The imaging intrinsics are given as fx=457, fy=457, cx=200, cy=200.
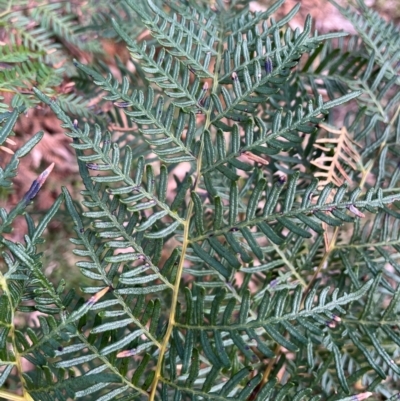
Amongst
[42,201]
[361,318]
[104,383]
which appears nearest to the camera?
[104,383]

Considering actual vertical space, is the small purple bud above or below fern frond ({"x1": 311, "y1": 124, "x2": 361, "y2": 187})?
above

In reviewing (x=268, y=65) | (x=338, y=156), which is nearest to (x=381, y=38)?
(x=338, y=156)

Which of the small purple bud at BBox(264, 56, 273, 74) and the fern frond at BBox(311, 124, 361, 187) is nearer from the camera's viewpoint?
the small purple bud at BBox(264, 56, 273, 74)

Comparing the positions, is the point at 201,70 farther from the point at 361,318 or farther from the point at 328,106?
the point at 361,318

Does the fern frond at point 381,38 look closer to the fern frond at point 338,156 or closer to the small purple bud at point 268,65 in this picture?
the fern frond at point 338,156

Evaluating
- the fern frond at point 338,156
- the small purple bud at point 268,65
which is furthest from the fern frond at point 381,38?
the small purple bud at point 268,65

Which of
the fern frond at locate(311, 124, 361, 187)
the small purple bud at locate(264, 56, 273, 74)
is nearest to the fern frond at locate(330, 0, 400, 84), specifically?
the fern frond at locate(311, 124, 361, 187)

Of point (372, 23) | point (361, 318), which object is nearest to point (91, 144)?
point (361, 318)

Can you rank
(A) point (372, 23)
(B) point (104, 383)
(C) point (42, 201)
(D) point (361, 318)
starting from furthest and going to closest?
(C) point (42, 201) < (A) point (372, 23) < (D) point (361, 318) < (B) point (104, 383)

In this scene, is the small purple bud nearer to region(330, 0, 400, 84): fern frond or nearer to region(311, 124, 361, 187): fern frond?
region(311, 124, 361, 187): fern frond

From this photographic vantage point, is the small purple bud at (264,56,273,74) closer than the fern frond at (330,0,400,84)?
Yes

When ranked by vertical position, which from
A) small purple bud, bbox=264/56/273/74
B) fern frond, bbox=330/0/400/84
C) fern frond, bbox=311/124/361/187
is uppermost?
fern frond, bbox=330/0/400/84
